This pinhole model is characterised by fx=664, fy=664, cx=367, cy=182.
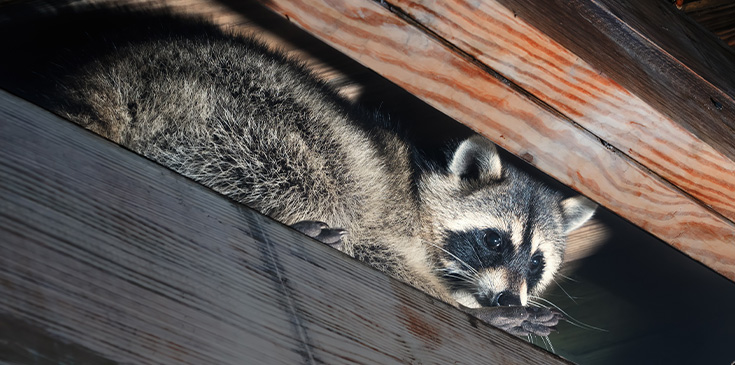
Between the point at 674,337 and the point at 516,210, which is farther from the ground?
the point at 516,210

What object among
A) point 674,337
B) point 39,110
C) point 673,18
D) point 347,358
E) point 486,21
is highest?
point 673,18

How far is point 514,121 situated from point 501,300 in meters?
1.06

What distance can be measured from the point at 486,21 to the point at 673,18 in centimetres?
104

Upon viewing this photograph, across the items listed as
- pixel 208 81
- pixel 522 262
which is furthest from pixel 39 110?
pixel 522 262

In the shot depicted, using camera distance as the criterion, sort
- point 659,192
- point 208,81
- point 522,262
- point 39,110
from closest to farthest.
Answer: point 39,110 → point 659,192 → point 208,81 → point 522,262

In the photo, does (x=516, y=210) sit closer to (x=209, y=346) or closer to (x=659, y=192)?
(x=659, y=192)

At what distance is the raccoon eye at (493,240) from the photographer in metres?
2.71

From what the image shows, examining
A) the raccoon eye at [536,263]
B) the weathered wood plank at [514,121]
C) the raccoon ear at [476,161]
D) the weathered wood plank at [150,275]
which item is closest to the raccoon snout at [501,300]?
the raccoon eye at [536,263]

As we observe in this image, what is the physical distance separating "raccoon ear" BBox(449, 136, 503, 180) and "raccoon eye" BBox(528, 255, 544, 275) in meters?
0.40

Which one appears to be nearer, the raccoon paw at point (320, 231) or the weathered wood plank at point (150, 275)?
the weathered wood plank at point (150, 275)

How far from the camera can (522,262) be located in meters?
2.74

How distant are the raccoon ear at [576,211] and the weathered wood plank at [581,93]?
0.92 m

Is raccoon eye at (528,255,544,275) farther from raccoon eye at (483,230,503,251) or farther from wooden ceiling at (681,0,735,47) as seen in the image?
wooden ceiling at (681,0,735,47)

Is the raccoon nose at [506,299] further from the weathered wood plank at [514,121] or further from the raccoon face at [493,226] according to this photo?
the weathered wood plank at [514,121]
